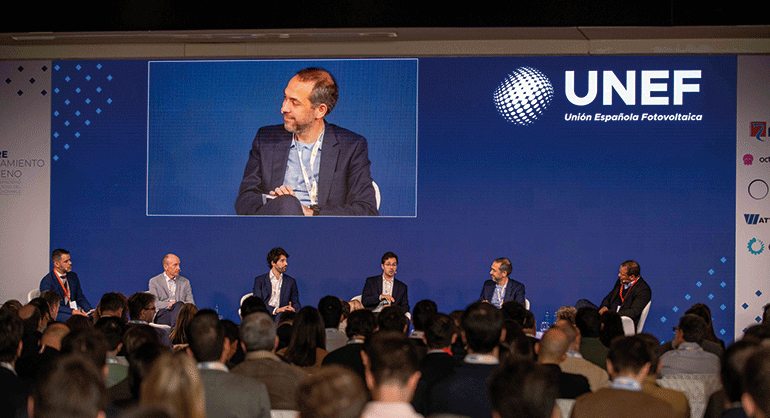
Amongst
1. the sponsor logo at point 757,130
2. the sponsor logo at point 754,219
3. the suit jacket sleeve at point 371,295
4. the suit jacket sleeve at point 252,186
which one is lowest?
the suit jacket sleeve at point 371,295

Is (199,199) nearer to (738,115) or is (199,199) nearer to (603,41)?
(603,41)

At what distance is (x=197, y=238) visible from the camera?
8625mm

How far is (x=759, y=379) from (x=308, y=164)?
6834 millimetres

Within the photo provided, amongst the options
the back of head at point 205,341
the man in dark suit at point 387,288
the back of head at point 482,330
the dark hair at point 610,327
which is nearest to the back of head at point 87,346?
the back of head at point 205,341

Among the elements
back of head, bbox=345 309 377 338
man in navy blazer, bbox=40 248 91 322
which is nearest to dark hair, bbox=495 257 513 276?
back of head, bbox=345 309 377 338

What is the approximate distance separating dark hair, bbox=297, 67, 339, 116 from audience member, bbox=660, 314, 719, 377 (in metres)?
5.30

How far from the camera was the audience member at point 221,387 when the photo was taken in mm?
2646

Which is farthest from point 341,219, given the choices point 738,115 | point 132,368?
point 132,368

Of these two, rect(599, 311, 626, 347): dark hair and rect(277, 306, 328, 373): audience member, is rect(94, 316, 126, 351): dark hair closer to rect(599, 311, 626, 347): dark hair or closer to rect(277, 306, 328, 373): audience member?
rect(277, 306, 328, 373): audience member

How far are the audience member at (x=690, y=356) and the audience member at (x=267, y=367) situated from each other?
2139 millimetres

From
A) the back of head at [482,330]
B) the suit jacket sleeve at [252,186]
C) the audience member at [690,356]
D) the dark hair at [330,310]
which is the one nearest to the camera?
the back of head at [482,330]

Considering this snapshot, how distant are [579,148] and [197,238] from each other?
4.62m

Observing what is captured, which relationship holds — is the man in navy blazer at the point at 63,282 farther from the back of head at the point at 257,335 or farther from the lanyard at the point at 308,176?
the back of head at the point at 257,335

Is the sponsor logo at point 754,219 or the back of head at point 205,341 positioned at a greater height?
the sponsor logo at point 754,219
